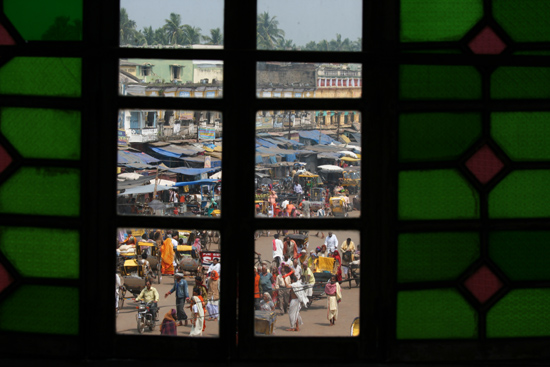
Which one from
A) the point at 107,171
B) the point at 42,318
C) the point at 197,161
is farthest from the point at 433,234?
the point at 197,161

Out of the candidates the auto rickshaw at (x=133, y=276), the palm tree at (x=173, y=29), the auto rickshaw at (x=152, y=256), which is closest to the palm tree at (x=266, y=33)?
the palm tree at (x=173, y=29)

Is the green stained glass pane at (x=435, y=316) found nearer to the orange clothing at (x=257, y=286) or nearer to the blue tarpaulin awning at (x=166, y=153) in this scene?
the orange clothing at (x=257, y=286)

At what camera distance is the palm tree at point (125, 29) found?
8.05 feet

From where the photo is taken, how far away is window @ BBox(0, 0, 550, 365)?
2.40 metres

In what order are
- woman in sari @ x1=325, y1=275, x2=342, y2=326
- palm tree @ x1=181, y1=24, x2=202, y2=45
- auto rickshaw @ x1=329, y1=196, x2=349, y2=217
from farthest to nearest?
woman in sari @ x1=325, y1=275, x2=342, y2=326
auto rickshaw @ x1=329, y1=196, x2=349, y2=217
palm tree @ x1=181, y1=24, x2=202, y2=45

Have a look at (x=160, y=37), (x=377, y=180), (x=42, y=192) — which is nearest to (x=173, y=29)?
(x=160, y=37)

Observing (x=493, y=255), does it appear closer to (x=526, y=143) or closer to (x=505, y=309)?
(x=505, y=309)

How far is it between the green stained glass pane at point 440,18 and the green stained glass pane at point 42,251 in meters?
1.69

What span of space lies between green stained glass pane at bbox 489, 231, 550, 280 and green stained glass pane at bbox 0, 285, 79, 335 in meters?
1.82

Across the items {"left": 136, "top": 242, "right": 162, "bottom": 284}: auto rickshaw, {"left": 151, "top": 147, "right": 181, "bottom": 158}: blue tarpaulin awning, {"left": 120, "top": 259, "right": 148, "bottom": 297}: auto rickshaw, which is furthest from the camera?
{"left": 151, "top": 147, "right": 181, "bottom": 158}: blue tarpaulin awning

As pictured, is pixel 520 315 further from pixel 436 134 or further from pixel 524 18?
pixel 524 18

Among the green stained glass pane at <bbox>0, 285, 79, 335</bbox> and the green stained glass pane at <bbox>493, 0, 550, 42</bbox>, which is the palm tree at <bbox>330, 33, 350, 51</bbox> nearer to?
the green stained glass pane at <bbox>493, 0, 550, 42</bbox>

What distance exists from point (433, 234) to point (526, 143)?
56 cm

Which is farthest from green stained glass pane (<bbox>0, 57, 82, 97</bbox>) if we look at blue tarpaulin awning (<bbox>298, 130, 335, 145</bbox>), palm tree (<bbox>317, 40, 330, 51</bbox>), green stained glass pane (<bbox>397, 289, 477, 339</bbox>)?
green stained glass pane (<bbox>397, 289, 477, 339</bbox>)
